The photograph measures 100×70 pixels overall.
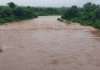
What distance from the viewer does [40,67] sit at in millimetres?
7949

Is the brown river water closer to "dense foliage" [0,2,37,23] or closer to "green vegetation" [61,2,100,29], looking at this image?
"green vegetation" [61,2,100,29]

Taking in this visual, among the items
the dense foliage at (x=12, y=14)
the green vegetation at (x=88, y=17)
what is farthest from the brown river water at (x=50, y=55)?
the dense foliage at (x=12, y=14)

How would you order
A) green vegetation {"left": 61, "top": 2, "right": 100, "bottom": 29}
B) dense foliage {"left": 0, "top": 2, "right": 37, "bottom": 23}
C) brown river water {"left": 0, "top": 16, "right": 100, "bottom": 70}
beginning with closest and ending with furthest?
brown river water {"left": 0, "top": 16, "right": 100, "bottom": 70}
green vegetation {"left": 61, "top": 2, "right": 100, "bottom": 29}
dense foliage {"left": 0, "top": 2, "right": 37, "bottom": 23}

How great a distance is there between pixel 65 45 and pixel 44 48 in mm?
1176

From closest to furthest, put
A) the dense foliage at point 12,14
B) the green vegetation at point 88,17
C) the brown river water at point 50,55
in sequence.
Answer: the brown river water at point 50,55
the green vegetation at point 88,17
the dense foliage at point 12,14

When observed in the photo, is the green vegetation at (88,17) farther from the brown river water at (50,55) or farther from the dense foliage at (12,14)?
the brown river water at (50,55)

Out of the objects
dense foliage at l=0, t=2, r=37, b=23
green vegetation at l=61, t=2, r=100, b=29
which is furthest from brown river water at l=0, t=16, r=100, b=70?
dense foliage at l=0, t=2, r=37, b=23

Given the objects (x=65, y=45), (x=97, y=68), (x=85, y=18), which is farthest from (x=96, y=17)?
(x=97, y=68)

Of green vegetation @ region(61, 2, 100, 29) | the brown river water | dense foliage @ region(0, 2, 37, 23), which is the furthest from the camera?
dense foliage @ region(0, 2, 37, 23)

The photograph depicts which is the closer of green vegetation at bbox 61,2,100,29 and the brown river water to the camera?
the brown river water

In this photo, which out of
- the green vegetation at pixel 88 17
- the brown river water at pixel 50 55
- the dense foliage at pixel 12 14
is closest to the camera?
the brown river water at pixel 50 55

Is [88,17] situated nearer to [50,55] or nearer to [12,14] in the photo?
[12,14]

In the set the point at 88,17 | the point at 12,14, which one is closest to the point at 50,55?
the point at 88,17

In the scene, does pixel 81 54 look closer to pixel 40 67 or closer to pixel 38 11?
pixel 40 67
